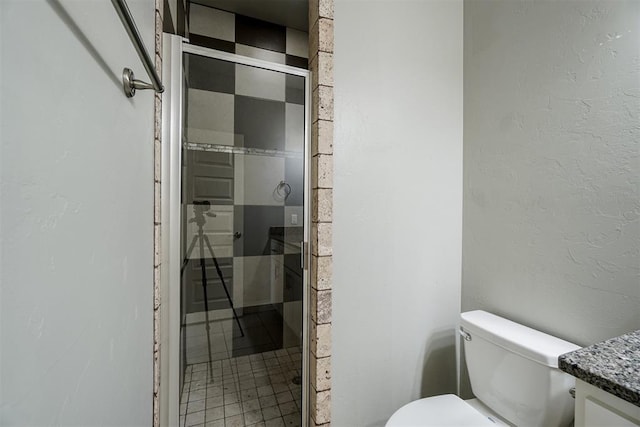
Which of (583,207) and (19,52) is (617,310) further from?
(19,52)

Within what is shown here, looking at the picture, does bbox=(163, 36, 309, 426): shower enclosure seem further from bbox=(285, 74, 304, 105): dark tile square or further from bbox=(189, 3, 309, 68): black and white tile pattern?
bbox=(189, 3, 309, 68): black and white tile pattern

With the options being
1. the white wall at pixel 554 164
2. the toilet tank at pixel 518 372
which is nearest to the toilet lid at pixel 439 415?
the toilet tank at pixel 518 372

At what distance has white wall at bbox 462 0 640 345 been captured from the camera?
0.92m

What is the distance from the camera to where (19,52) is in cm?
33

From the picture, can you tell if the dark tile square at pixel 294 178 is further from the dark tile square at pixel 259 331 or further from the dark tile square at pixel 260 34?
the dark tile square at pixel 260 34

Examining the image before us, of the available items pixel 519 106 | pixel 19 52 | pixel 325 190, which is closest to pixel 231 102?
pixel 325 190

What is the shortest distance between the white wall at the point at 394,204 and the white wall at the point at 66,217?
833mm

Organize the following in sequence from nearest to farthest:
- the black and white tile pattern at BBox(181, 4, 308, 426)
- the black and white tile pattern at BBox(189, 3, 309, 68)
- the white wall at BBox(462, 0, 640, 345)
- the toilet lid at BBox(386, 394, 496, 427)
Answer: the white wall at BBox(462, 0, 640, 345)
the toilet lid at BBox(386, 394, 496, 427)
the black and white tile pattern at BBox(181, 4, 308, 426)
the black and white tile pattern at BBox(189, 3, 309, 68)

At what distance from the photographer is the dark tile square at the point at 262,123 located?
4.64 feet

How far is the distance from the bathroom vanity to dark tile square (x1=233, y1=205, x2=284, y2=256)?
46.1 inches

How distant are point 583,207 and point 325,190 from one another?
38.3 inches

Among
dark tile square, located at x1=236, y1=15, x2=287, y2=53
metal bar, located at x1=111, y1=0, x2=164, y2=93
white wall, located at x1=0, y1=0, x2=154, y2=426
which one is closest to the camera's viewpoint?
white wall, located at x1=0, y1=0, x2=154, y2=426

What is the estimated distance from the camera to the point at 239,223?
1.43 meters

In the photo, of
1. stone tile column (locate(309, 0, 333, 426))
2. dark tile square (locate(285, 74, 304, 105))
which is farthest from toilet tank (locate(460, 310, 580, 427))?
dark tile square (locate(285, 74, 304, 105))
